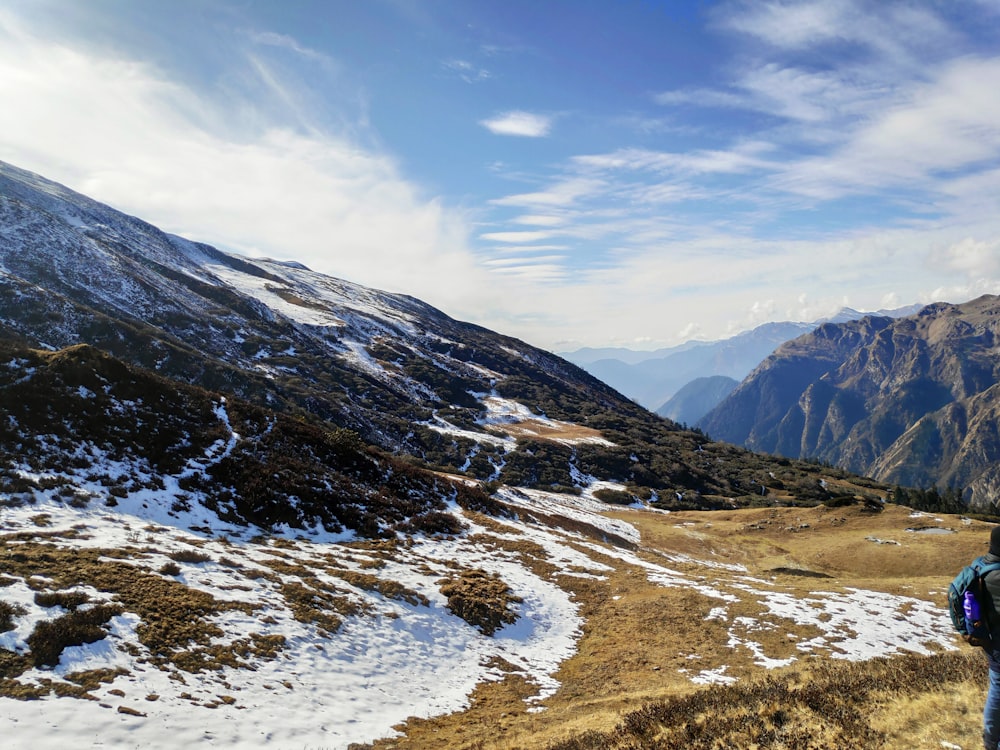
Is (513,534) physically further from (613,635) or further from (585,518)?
(585,518)

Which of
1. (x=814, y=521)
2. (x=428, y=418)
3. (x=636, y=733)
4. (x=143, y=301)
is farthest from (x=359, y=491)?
(x=143, y=301)

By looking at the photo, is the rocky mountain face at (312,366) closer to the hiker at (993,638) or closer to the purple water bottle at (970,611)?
the purple water bottle at (970,611)

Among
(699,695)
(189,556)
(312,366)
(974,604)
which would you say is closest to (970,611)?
(974,604)

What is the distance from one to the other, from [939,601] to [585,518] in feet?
102

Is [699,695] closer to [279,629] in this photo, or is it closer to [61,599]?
[279,629]

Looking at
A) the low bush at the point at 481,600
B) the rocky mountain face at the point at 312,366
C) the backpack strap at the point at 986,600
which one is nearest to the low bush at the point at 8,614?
the low bush at the point at 481,600

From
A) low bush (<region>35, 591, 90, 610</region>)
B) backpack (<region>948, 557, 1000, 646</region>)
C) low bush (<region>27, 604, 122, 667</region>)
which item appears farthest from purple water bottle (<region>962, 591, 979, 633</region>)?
low bush (<region>35, 591, 90, 610</region>)

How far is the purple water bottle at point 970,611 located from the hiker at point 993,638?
11cm

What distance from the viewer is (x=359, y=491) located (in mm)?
30438

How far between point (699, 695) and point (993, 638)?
20.3 feet

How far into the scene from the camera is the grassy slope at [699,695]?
918cm

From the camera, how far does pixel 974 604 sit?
7484 mm

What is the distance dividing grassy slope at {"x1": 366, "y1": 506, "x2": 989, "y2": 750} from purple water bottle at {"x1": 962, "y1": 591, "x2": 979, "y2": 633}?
268cm

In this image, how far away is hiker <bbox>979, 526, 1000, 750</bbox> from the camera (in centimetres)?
736
